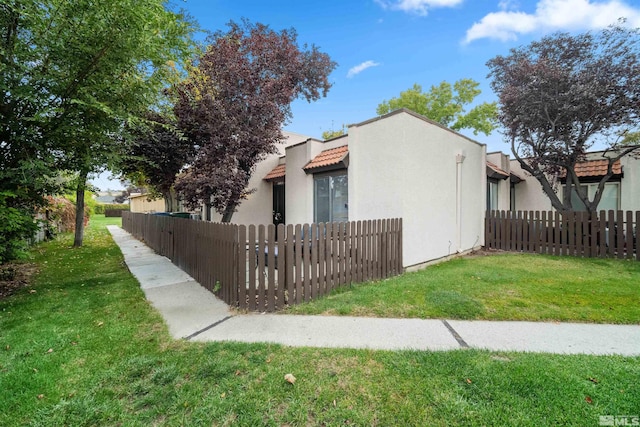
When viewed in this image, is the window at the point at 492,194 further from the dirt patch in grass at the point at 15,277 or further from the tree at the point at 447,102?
the tree at the point at 447,102

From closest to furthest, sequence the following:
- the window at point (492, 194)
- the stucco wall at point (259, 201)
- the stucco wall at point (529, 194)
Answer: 1. the window at point (492, 194)
2. the stucco wall at point (259, 201)
3. the stucco wall at point (529, 194)

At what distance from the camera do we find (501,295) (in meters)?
5.07

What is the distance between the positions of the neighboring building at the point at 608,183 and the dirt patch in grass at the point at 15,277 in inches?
687

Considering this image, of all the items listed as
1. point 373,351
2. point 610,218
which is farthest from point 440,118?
point 373,351

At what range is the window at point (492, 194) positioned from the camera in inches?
453

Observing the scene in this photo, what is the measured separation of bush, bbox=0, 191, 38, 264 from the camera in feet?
16.1

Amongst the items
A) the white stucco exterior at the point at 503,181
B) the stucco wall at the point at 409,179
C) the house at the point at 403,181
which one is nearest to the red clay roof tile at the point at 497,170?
the white stucco exterior at the point at 503,181

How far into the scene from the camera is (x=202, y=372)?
9.34 ft

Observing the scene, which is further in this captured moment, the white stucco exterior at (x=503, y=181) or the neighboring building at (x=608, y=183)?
the white stucco exterior at (x=503, y=181)

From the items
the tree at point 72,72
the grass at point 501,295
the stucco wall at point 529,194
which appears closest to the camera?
the grass at point 501,295

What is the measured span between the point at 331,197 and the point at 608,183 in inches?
439

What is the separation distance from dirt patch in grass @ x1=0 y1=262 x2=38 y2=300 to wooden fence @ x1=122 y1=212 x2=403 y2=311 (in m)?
3.43

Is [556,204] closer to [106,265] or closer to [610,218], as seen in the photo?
[610,218]

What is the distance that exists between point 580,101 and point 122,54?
12.2 m
